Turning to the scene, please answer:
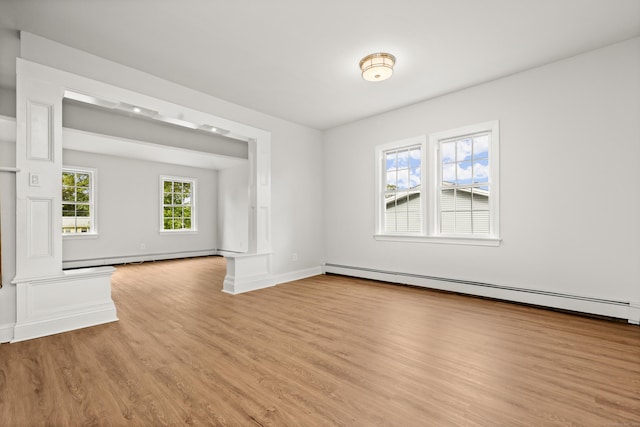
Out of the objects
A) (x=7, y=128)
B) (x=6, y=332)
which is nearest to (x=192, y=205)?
(x=7, y=128)

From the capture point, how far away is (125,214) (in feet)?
24.4

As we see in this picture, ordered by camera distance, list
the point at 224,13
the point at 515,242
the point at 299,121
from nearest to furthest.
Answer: the point at 224,13, the point at 515,242, the point at 299,121

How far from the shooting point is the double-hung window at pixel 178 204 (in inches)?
323

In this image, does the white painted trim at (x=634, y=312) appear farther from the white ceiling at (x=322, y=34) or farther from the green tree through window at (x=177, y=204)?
the green tree through window at (x=177, y=204)

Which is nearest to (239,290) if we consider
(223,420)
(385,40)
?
(223,420)

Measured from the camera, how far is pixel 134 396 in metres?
1.84

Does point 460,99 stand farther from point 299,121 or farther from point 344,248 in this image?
point 344,248

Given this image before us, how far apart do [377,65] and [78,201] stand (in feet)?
24.1

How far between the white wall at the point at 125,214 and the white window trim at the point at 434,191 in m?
5.98

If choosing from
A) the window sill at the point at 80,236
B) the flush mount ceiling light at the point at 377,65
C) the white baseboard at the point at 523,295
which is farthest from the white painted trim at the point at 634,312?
the window sill at the point at 80,236

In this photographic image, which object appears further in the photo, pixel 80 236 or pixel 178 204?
pixel 178 204

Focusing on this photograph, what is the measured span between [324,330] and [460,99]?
12.3 feet

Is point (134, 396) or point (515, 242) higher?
point (515, 242)

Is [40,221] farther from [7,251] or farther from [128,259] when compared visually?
[128,259]
